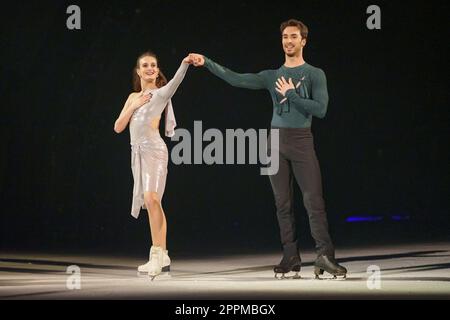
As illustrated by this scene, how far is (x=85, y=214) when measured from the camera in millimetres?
9008

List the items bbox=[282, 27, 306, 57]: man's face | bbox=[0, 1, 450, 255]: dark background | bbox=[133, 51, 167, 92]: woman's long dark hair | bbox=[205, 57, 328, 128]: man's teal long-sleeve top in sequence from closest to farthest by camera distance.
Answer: bbox=[205, 57, 328, 128]: man's teal long-sleeve top
bbox=[282, 27, 306, 57]: man's face
bbox=[133, 51, 167, 92]: woman's long dark hair
bbox=[0, 1, 450, 255]: dark background

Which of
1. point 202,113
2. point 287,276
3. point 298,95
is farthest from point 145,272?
point 202,113

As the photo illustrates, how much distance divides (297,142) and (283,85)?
14.0 inches

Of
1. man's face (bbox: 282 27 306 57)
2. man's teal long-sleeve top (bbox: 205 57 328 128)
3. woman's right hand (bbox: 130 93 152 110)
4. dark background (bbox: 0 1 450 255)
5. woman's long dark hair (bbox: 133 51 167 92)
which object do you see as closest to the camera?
man's teal long-sleeve top (bbox: 205 57 328 128)

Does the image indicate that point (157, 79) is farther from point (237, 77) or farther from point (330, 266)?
point (330, 266)

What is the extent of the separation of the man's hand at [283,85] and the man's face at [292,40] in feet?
0.60

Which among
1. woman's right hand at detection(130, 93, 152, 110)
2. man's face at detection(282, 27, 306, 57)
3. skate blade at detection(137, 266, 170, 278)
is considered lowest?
skate blade at detection(137, 266, 170, 278)

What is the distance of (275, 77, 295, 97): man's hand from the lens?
257 inches

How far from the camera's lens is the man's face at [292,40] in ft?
21.7

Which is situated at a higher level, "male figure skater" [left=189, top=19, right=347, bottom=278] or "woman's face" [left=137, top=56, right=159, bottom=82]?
"woman's face" [left=137, top=56, right=159, bottom=82]

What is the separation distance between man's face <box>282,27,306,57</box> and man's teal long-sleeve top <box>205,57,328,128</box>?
0.10 meters

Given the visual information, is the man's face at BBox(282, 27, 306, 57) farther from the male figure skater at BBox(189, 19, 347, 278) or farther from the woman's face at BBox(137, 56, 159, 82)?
the woman's face at BBox(137, 56, 159, 82)

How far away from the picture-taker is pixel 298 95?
6520 millimetres

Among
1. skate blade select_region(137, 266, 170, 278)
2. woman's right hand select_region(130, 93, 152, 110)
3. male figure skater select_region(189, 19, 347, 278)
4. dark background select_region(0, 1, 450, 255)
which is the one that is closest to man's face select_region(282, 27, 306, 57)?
male figure skater select_region(189, 19, 347, 278)
